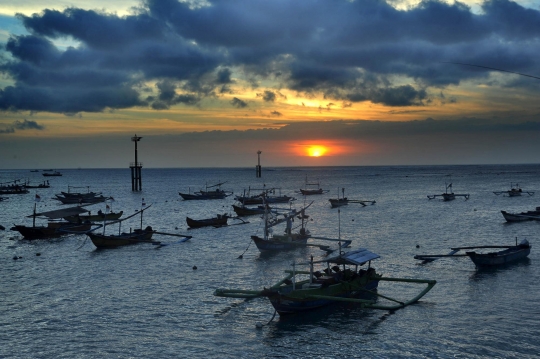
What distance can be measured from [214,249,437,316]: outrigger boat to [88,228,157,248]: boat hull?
2358cm

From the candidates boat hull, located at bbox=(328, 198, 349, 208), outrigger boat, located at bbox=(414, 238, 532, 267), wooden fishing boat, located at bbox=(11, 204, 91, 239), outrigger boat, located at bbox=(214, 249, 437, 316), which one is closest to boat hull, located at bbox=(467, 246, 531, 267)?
outrigger boat, located at bbox=(414, 238, 532, 267)

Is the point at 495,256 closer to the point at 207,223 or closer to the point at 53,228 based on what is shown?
the point at 207,223

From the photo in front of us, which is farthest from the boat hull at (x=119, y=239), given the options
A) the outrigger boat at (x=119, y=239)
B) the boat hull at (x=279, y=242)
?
the boat hull at (x=279, y=242)

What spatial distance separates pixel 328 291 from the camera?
26562 mm

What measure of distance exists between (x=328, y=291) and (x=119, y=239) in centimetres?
2801

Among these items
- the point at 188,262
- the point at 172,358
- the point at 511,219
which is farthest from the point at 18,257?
the point at 511,219

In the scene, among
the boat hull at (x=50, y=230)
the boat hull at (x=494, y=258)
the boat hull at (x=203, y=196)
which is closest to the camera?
the boat hull at (x=494, y=258)

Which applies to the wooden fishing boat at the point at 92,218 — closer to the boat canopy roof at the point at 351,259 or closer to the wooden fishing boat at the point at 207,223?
the wooden fishing boat at the point at 207,223

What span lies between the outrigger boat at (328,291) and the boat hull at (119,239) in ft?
77.4

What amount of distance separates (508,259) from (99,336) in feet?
95.5

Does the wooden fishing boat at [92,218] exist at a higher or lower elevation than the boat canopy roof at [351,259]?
lower

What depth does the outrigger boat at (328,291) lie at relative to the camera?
1001 inches

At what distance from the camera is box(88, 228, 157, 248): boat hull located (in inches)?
1848

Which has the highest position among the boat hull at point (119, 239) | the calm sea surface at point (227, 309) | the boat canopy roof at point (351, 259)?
the boat canopy roof at point (351, 259)
